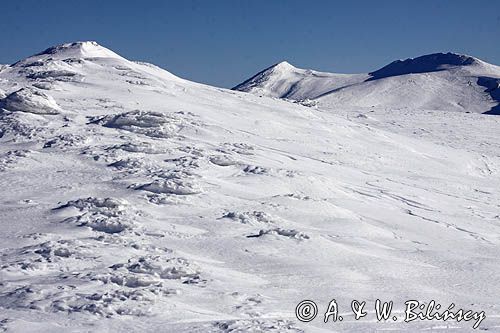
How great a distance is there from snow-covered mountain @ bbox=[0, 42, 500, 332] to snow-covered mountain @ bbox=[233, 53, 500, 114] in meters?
48.7

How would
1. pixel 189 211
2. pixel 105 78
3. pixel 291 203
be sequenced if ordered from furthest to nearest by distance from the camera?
pixel 105 78
pixel 291 203
pixel 189 211

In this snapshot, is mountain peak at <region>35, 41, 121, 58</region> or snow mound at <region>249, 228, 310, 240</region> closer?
snow mound at <region>249, 228, 310, 240</region>

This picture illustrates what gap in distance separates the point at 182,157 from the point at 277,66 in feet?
361

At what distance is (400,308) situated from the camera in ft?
31.6

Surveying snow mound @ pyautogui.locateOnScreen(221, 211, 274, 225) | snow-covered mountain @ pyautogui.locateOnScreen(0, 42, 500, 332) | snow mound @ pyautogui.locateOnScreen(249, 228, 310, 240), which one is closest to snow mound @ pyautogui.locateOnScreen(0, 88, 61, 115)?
snow-covered mountain @ pyautogui.locateOnScreen(0, 42, 500, 332)

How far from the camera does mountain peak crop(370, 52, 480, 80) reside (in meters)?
106

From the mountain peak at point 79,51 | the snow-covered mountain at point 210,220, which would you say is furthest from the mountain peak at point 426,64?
the snow-covered mountain at point 210,220

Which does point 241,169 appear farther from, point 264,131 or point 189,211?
point 264,131

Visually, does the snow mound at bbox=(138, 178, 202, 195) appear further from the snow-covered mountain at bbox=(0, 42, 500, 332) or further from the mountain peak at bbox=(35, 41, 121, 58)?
the mountain peak at bbox=(35, 41, 121, 58)

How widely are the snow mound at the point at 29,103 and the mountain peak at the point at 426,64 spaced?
88.0 m

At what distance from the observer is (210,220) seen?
13.3m

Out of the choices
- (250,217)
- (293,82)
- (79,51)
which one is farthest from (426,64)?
(250,217)

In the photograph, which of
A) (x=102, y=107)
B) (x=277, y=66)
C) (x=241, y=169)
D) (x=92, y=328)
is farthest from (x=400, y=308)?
(x=277, y=66)

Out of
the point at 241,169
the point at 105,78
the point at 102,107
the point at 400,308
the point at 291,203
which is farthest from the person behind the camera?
the point at 105,78
